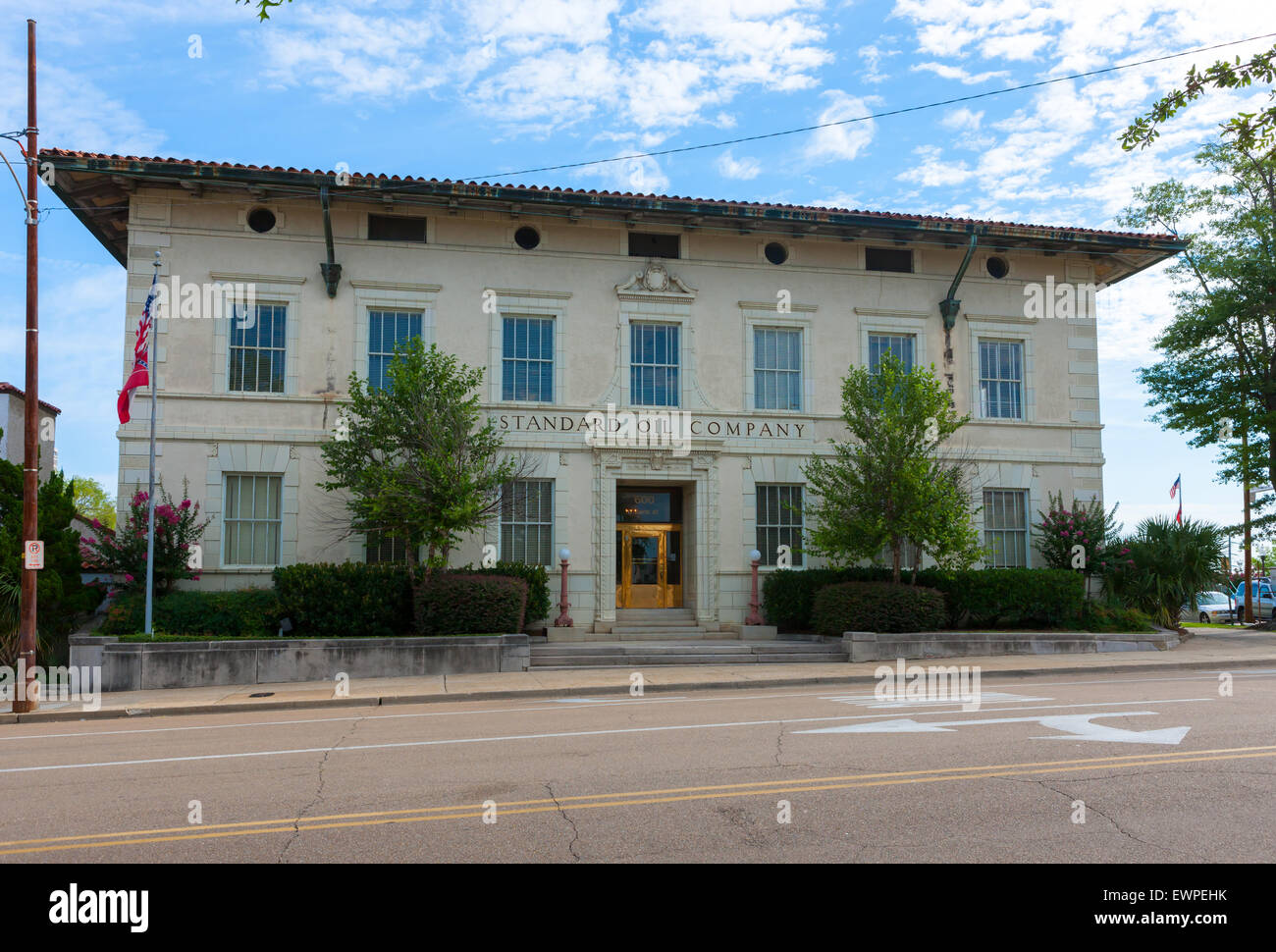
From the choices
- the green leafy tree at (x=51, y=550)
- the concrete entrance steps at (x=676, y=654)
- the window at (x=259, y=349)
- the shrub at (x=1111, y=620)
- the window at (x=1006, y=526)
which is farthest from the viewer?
the window at (x=1006, y=526)

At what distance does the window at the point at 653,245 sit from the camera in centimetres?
2220

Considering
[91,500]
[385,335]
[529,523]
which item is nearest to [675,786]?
[529,523]

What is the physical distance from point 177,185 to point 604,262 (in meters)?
8.82

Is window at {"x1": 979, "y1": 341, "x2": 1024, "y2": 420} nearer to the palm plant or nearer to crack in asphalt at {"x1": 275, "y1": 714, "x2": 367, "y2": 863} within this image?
the palm plant

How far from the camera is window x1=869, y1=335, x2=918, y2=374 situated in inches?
907

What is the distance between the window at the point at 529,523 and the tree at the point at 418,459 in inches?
62.4

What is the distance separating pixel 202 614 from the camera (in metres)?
18.1

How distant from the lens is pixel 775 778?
773cm

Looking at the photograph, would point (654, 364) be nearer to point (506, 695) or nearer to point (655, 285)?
point (655, 285)

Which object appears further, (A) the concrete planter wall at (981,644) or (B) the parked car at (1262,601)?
(B) the parked car at (1262,601)

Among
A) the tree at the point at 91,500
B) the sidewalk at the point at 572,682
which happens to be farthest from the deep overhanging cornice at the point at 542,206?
the tree at the point at 91,500

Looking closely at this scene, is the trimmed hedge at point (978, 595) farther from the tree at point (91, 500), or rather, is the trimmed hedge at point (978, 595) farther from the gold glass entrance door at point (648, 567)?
the tree at point (91, 500)

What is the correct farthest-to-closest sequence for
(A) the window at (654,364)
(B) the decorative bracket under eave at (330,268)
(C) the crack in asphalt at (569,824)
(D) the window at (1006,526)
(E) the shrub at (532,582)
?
(D) the window at (1006,526)
(A) the window at (654,364)
(E) the shrub at (532,582)
(B) the decorative bracket under eave at (330,268)
(C) the crack in asphalt at (569,824)
